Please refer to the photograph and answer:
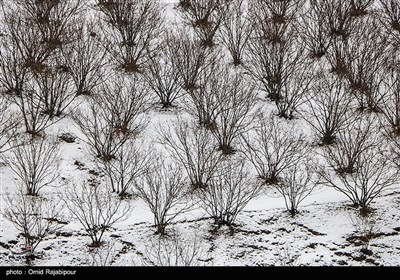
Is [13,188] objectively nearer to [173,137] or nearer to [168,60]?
[173,137]

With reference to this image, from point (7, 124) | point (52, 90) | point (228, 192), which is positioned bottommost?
point (228, 192)

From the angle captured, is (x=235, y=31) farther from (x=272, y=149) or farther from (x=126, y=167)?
(x=126, y=167)

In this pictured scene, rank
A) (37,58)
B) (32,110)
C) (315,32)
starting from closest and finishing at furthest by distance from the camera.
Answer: (32,110)
(37,58)
(315,32)

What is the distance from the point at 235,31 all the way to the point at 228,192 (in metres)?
9.64

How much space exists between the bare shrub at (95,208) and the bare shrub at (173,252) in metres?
1.59

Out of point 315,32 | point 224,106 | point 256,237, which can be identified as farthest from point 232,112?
point 315,32

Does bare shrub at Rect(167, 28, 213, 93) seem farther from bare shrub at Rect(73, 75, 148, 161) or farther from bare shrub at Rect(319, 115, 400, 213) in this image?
bare shrub at Rect(319, 115, 400, 213)

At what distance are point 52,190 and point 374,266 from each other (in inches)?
429

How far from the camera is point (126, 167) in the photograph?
17.8m

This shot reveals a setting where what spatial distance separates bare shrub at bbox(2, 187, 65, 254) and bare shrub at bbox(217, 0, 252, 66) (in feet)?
34.7

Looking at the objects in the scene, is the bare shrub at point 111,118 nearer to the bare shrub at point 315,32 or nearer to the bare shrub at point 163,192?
the bare shrub at point 163,192

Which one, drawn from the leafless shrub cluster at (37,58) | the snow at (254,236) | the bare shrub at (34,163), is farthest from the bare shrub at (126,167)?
the leafless shrub cluster at (37,58)

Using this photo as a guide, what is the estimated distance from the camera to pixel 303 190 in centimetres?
1700

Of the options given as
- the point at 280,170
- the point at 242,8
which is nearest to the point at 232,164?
the point at 280,170
